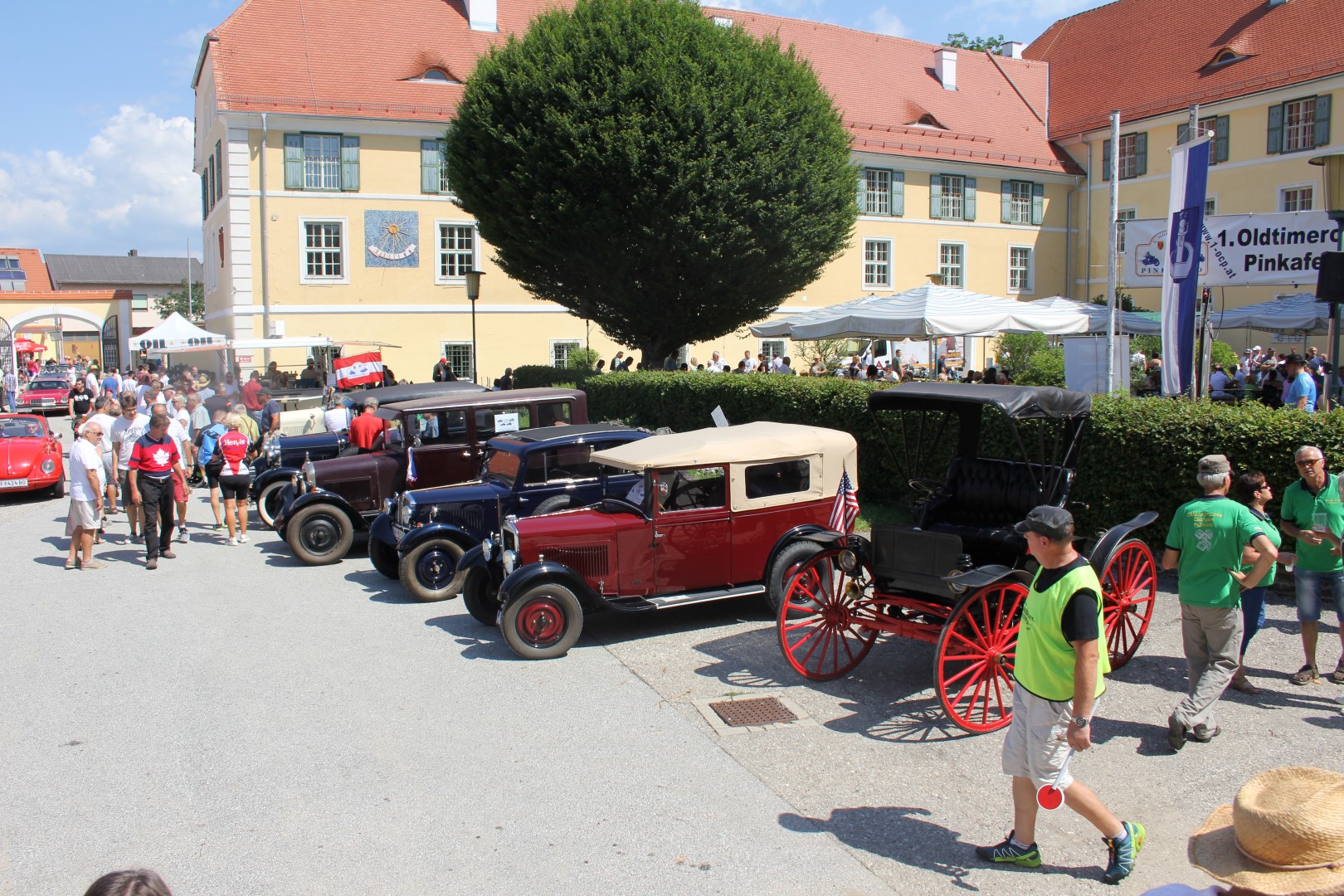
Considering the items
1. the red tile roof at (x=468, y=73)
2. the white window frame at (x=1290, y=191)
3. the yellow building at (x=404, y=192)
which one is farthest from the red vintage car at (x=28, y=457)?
the white window frame at (x=1290, y=191)

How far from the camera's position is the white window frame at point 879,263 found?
38.4 metres

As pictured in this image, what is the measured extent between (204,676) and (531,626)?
247 cm

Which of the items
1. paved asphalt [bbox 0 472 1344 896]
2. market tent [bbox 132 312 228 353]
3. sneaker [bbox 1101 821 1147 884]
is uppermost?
market tent [bbox 132 312 228 353]

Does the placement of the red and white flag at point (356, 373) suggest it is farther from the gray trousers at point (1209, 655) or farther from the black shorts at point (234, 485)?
the gray trousers at point (1209, 655)

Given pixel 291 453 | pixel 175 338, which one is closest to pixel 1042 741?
pixel 291 453

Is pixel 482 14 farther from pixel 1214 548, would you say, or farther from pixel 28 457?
pixel 1214 548

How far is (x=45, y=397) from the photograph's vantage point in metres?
37.5

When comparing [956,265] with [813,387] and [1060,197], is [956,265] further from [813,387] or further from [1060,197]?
[813,387]

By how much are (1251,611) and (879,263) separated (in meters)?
33.2

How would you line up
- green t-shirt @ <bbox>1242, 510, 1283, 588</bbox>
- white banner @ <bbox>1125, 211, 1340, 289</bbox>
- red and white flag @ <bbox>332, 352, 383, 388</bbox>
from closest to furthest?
1. green t-shirt @ <bbox>1242, 510, 1283, 588</bbox>
2. white banner @ <bbox>1125, 211, 1340, 289</bbox>
3. red and white flag @ <bbox>332, 352, 383, 388</bbox>

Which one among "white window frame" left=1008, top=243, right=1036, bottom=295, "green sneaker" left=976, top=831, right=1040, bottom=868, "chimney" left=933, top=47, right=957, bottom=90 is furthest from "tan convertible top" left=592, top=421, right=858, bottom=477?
"chimney" left=933, top=47, right=957, bottom=90

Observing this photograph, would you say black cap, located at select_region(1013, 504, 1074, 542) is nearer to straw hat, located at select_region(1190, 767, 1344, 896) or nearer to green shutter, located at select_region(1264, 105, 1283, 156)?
straw hat, located at select_region(1190, 767, 1344, 896)

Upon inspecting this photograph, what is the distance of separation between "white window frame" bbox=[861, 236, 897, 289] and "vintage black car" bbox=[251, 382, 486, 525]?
83.0 feet

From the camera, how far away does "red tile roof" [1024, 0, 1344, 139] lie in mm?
33250
